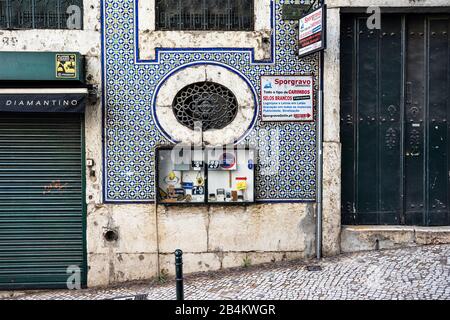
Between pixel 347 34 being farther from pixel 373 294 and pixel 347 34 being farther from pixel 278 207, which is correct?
pixel 373 294

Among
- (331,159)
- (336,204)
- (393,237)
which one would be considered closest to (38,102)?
(331,159)

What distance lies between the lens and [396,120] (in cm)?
761

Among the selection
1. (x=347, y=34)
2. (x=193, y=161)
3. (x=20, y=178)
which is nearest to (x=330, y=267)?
(x=193, y=161)

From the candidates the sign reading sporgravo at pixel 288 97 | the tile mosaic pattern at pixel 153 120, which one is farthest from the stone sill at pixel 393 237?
the sign reading sporgravo at pixel 288 97

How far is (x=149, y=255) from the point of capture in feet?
24.3

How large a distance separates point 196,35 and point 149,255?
3550 millimetres

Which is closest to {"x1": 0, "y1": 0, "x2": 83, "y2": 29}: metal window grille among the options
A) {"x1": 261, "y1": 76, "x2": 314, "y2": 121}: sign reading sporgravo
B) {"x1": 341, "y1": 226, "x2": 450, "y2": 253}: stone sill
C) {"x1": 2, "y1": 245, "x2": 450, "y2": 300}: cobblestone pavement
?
{"x1": 261, "y1": 76, "x2": 314, "y2": 121}: sign reading sporgravo

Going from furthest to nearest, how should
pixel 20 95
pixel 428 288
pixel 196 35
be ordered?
pixel 196 35 < pixel 20 95 < pixel 428 288

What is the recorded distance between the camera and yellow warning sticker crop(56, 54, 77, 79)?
7062mm

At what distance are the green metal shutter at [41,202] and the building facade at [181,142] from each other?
22 millimetres

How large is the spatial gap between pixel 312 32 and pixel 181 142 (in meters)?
2.59

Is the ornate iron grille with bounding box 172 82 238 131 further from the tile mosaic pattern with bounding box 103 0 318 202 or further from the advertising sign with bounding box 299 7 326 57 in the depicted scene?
the advertising sign with bounding box 299 7 326 57

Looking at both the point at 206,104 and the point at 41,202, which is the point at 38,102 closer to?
the point at 41,202

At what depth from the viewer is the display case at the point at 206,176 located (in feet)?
24.3
